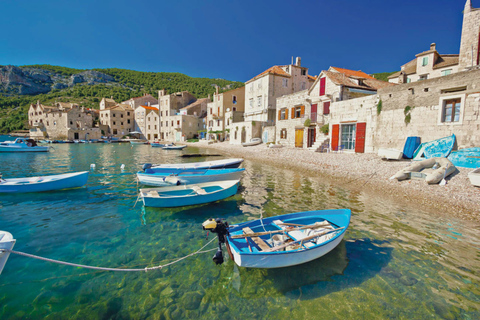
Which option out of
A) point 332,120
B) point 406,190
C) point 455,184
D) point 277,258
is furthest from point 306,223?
point 332,120

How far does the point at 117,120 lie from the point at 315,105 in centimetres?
6306

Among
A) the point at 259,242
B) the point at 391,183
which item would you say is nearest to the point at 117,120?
the point at 391,183

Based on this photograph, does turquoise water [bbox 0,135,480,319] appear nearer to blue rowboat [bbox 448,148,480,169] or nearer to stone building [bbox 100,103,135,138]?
blue rowboat [bbox 448,148,480,169]

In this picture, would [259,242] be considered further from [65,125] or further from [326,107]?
[65,125]

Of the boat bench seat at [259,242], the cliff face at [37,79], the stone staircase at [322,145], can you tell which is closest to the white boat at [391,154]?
the stone staircase at [322,145]

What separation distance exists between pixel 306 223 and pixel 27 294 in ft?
22.8

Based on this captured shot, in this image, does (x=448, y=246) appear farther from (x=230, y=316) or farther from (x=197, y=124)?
(x=197, y=124)

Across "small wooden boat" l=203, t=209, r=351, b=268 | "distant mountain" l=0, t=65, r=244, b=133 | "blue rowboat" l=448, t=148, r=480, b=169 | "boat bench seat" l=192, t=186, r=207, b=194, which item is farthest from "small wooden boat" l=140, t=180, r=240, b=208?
"distant mountain" l=0, t=65, r=244, b=133

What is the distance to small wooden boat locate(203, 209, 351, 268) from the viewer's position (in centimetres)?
452

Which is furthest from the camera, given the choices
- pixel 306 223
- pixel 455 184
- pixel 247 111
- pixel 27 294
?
pixel 247 111

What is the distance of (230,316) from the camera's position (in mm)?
3984

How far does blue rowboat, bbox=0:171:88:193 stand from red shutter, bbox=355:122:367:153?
21.5 metres

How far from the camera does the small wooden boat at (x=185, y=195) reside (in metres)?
8.55

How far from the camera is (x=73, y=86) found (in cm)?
10356
